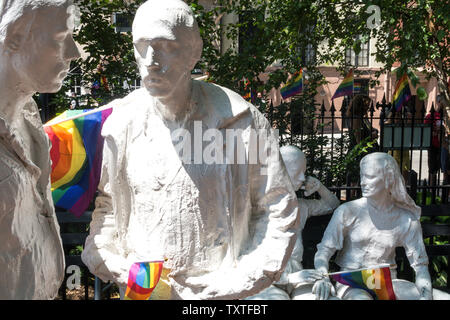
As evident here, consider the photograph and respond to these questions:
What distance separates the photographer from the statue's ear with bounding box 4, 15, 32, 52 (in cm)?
150

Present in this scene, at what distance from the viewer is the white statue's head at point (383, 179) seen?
4.25 metres

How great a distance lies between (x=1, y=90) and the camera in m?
1.58

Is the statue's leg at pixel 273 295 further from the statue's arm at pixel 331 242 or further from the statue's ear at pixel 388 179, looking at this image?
the statue's ear at pixel 388 179

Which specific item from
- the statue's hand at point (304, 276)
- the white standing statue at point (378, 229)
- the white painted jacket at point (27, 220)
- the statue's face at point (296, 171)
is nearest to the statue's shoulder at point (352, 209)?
the white standing statue at point (378, 229)

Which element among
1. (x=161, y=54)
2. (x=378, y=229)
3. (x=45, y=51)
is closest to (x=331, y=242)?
(x=378, y=229)

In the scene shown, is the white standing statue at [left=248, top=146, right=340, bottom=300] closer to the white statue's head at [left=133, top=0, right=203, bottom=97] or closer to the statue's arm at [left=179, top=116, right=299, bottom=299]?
the statue's arm at [left=179, top=116, right=299, bottom=299]

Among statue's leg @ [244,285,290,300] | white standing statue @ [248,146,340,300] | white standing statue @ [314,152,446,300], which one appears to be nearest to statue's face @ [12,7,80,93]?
white standing statue @ [248,146,340,300]

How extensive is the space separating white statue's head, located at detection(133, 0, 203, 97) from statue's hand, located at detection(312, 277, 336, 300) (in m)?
2.28

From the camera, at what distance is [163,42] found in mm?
2168

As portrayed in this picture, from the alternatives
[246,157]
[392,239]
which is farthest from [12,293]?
[392,239]

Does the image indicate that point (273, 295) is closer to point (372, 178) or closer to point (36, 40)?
point (372, 178)

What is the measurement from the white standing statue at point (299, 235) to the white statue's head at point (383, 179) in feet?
1.83

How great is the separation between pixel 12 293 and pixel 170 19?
1.17 meters
